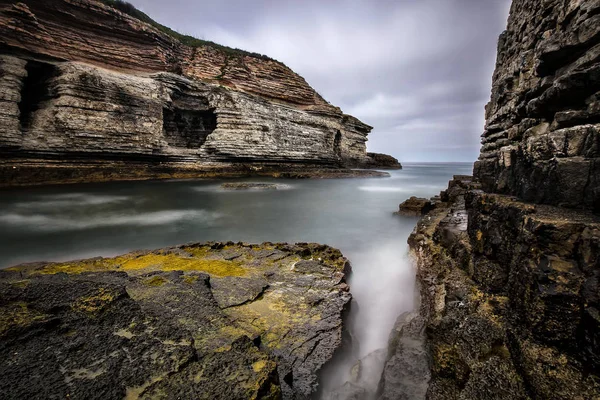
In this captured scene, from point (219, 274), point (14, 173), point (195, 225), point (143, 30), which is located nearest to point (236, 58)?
point (143, 30)

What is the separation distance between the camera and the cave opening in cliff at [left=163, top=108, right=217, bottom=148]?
74.2ft

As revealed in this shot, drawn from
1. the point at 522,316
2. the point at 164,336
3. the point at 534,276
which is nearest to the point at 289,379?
the point at 164,336

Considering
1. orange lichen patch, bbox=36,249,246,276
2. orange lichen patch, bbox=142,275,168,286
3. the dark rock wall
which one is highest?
the dark rock wall

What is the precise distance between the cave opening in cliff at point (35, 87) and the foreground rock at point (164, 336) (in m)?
17.5

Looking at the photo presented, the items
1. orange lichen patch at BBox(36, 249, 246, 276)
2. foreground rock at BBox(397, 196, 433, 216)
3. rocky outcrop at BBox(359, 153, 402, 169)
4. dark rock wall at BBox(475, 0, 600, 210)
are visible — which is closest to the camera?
dark rock wall at BBox(475, 0, 600, 210)

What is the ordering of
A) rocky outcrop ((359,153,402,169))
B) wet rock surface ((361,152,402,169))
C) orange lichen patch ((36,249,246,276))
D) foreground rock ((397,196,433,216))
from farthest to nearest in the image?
wet rock surface ((361,152,402,169)), rocky outcrop ((359,153,402,169)), foreground rock ((397,196,433,216)), orange lichen patch ((36,249,246,276))

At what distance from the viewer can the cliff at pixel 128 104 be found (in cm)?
1478

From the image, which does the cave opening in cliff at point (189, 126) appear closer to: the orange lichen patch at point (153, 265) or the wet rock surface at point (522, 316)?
the orange lichen patch at point (153, 265)

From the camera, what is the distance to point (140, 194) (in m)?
14.8

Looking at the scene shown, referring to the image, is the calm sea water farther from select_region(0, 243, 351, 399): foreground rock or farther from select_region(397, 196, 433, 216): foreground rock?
select_region(0, 243, 351, 399): foreground rock

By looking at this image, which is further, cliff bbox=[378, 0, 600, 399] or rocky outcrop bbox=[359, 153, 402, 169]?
rocky outcrop bbox=[359, 153, 402, 169]

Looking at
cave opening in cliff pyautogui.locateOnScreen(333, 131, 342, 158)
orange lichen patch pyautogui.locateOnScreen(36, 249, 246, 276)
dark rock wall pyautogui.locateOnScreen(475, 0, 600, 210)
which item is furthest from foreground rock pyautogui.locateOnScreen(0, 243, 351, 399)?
cave opening in cliff pyautogui.locateOnScreen(333, 131, 342, 158)

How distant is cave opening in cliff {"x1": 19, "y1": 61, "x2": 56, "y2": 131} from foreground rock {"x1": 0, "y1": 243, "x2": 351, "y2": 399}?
1750 centimetres

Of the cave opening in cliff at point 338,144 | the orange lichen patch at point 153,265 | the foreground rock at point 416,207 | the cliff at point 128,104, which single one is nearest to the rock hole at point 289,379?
the orange lichen patch at point 153,265
